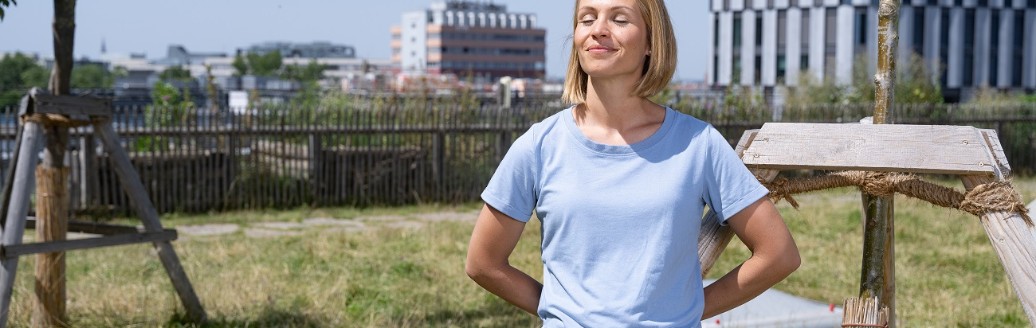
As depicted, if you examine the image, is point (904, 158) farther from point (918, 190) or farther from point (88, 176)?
point (88, 176)

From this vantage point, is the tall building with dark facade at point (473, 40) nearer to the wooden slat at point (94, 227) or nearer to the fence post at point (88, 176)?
the fence post at point (88, 176)

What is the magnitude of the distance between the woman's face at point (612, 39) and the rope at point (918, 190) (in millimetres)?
802

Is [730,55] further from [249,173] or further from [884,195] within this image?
[884,195]

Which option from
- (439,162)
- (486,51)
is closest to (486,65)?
(486,51)

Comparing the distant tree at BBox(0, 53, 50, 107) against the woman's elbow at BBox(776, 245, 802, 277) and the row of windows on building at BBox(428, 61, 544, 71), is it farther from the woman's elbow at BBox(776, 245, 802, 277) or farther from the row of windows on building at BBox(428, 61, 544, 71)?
the woman's elbow at BBox(776, 245, 802, 277)

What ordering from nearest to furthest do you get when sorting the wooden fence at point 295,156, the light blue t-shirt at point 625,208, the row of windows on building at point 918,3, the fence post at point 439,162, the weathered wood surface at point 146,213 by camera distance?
the light blue t-shirt at point 625,208, the weathered wood surface at point 146,213, the wooden fence at point 295,156, the fence post at point 439,162, the row of windows on building at point 918,3

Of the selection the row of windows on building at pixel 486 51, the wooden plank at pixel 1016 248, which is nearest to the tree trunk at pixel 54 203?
the wooden plank at pixel 1016 248

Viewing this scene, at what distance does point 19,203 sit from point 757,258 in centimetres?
409

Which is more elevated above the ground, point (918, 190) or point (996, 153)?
point (996, 153)

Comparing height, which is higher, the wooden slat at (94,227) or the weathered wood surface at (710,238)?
the weathered wood surface at (710,238)

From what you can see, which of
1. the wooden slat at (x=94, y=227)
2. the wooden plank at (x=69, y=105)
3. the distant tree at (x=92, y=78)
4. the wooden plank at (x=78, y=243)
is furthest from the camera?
the distant tree at (x=92, y=78)

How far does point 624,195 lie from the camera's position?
7.55ft

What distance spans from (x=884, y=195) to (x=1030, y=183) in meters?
15.2

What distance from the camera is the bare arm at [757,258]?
2.41m
